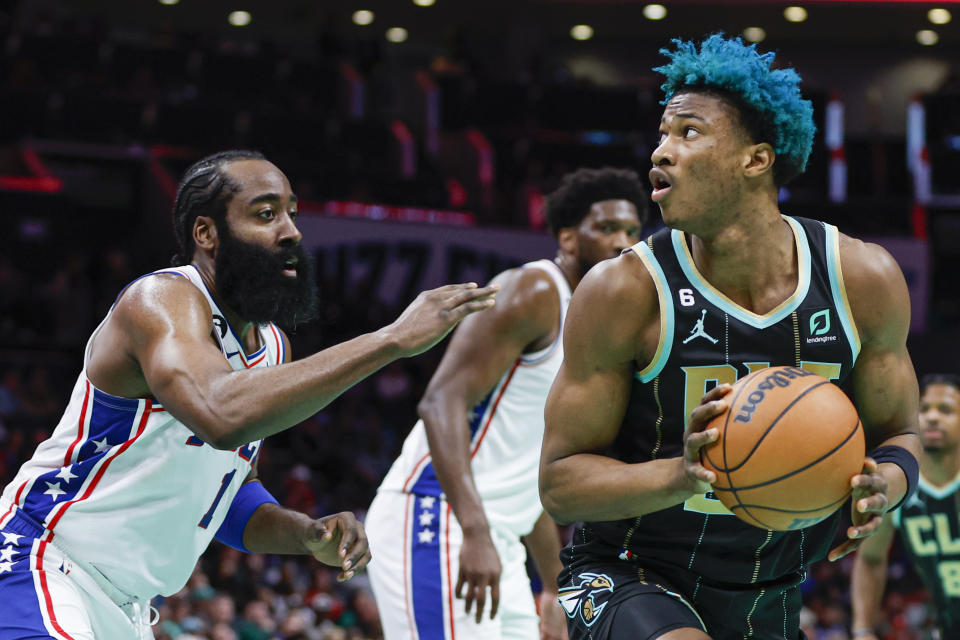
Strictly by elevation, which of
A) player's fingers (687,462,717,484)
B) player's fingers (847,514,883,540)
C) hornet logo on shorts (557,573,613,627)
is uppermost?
player's fingers (687,462,717,484)

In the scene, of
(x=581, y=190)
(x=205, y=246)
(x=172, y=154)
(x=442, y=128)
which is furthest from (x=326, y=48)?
(x=205, y=246)

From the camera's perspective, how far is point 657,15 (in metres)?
20.4

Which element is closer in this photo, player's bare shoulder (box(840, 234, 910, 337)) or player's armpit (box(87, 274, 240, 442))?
player's armpit (box(87, 274, 240, 442))

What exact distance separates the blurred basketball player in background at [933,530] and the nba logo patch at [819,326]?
333 centimetres

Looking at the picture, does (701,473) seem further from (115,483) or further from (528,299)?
(528,299)

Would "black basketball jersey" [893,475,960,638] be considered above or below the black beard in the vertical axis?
below

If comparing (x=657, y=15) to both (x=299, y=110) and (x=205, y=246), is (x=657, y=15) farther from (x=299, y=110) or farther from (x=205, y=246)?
(x=205, y=246)

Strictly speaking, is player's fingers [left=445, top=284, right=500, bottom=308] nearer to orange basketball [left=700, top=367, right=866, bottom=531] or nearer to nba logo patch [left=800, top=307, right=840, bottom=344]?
orange basketball [left=700, top=367, right=866, bottom=531]

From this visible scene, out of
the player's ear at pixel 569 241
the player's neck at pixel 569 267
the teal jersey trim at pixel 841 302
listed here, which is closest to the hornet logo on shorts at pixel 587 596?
the teal jersey trim at pixel 841 302

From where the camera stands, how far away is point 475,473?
4.51m

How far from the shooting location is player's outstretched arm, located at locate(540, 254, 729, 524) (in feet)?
9.82

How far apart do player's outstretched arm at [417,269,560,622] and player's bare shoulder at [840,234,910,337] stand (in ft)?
4.91

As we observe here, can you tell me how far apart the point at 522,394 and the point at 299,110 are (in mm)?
12431

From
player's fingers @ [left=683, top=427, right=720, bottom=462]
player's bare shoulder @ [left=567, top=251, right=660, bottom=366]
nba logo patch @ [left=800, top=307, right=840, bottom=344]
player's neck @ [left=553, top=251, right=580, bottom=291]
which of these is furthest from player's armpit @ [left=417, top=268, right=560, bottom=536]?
player's fingers @ [left=683, top=427, right=720, bottom=462]
